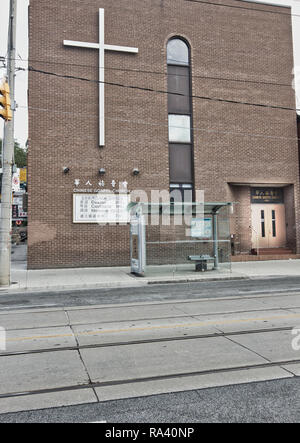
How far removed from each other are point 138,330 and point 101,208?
1181 centimetres

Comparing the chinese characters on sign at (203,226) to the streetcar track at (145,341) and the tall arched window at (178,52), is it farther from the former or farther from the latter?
the streetcar track at (145,341)

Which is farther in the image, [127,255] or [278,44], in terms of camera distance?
[278,44]

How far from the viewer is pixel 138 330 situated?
6.21 metres

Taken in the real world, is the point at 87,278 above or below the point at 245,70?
below

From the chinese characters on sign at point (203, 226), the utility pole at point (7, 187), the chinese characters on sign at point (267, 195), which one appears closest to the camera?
the utility pole at point (7, 187)

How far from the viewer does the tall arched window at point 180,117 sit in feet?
62.3

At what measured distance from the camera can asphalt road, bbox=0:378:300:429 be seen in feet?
10.2

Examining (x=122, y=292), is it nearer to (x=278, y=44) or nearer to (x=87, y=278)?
(x=87, y=278)

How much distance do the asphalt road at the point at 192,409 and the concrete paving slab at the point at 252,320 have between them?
251 centimetres

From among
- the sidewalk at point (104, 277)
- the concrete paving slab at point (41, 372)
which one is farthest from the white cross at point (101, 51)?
the concrete paving slab at point (41, 372)
